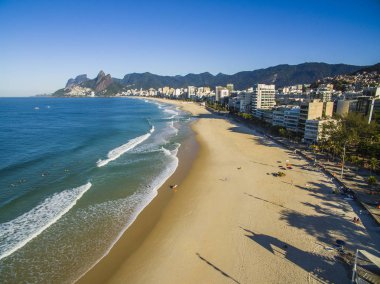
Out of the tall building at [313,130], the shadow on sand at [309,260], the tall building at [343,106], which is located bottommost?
the shadow on sand at [309,260]

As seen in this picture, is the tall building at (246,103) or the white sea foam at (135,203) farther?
the tall building at (246,103)

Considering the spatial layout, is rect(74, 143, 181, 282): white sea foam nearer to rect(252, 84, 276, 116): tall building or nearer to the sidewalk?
the sidewalk

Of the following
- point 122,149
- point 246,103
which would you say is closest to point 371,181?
point 122,149

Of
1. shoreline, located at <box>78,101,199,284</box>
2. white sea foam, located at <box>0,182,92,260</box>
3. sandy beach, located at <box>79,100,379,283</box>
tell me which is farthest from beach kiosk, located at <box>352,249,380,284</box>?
white sea foam, located at <box>0,182,92,260</box>

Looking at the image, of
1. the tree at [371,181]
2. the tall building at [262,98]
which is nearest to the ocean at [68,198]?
the tree at [371,181]

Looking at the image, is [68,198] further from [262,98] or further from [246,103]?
[246,103]

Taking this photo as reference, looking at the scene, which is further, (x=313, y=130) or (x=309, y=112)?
(x=309, y=112)

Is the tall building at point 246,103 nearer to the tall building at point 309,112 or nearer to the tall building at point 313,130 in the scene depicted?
the tall building at point 309,112
